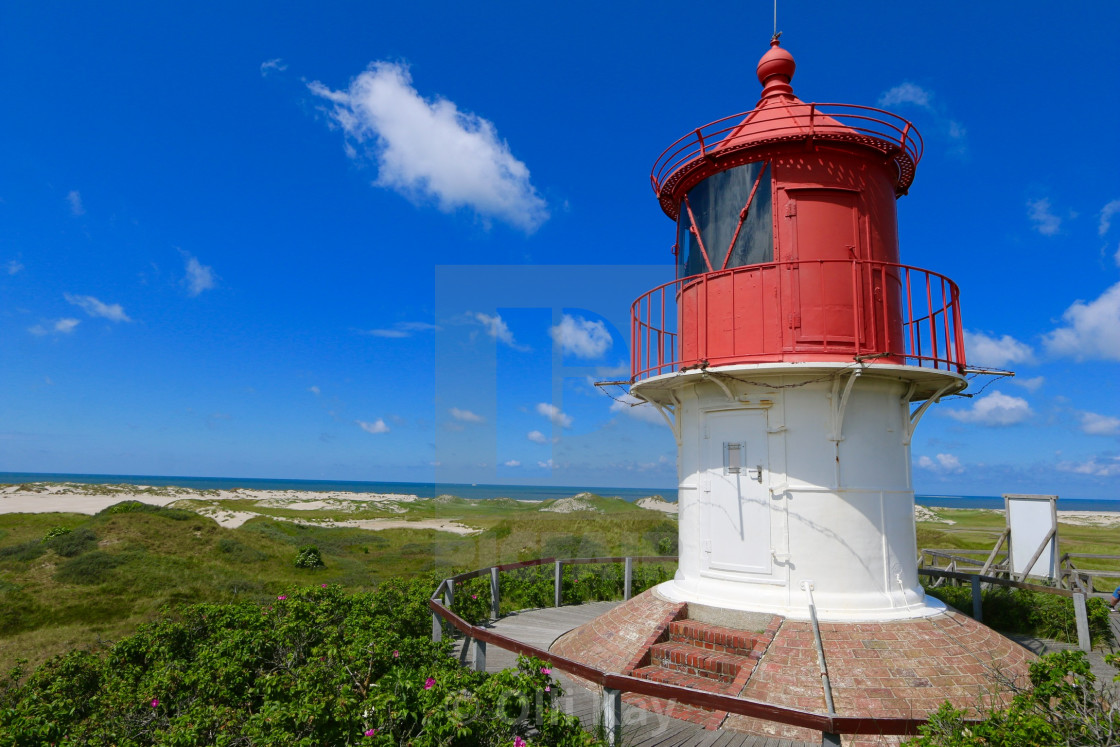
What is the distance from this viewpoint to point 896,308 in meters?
8.19

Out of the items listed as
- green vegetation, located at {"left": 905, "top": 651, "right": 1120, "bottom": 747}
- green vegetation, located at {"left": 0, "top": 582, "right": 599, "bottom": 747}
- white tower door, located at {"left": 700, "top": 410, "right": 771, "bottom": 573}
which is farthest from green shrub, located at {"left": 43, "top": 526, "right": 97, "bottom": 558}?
green vegetation, located at {"left": 905, "top": 651, "right": 1120, "bottom": 747}

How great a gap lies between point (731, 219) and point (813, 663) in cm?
574

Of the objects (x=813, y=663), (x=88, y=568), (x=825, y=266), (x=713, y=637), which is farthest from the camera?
(x=88, y=568)

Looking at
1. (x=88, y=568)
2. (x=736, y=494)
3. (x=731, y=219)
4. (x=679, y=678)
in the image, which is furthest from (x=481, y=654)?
(x=88, y=568)

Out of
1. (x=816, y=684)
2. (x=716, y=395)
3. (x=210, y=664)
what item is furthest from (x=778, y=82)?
(x=210, y=664)

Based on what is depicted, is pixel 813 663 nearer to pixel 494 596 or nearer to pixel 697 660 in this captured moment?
pixel 697 660

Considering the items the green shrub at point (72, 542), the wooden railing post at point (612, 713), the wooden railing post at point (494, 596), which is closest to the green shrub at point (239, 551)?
the green shrub at point (72, 542)

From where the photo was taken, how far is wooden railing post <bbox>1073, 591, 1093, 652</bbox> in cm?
932

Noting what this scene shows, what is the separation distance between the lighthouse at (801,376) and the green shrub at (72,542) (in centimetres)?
2682

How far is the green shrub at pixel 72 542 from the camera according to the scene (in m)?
23.9

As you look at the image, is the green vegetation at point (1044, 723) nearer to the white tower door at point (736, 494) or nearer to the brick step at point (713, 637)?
the brick step at point (713, 637)

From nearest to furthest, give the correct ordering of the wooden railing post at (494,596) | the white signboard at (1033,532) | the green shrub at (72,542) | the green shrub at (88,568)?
1. the wooden railing post at (494,596)
2. the white signboard at (1033,532)
3. the green shrub at (88,568)
4. the green shrub at (72,542)

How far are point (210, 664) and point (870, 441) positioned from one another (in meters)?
8.65

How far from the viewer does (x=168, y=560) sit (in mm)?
24797
